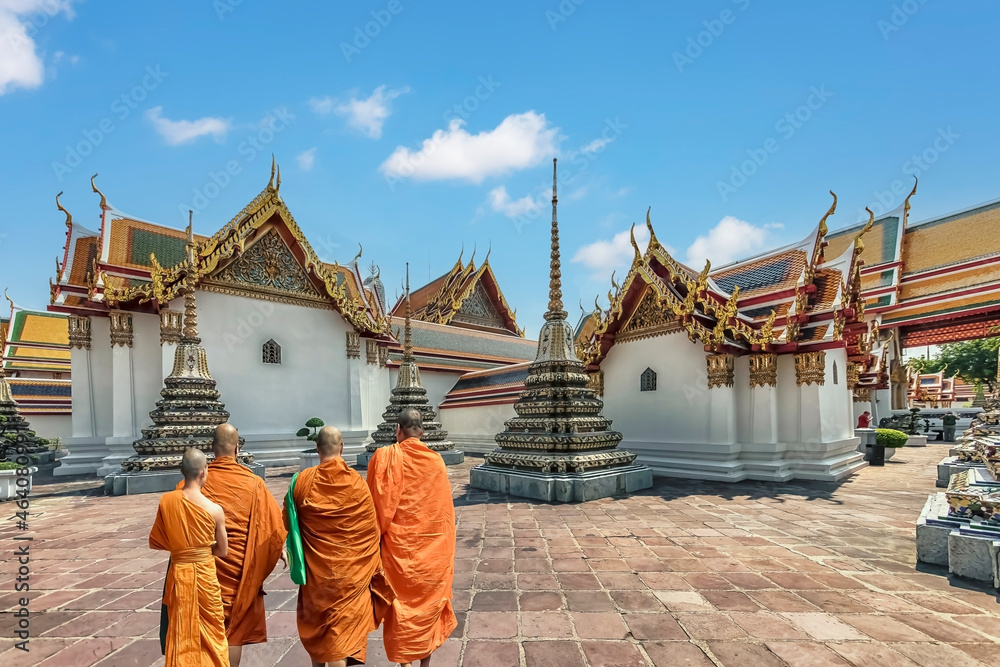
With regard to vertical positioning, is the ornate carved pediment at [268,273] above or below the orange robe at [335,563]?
above

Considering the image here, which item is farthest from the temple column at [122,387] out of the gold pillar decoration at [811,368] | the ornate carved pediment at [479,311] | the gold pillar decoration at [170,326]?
the ornate carved pediment at [479,311]

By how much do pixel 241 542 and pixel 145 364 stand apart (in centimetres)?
1166

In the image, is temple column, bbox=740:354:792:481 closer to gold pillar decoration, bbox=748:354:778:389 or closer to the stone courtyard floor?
gold pillar decoration, bbox=748:354:778:389

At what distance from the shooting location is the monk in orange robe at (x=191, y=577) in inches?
95.3

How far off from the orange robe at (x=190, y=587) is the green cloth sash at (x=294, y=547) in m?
0.35

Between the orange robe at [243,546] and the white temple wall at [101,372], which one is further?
the white temple wall at [101,372]

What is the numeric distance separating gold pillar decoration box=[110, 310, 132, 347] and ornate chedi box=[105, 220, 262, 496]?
10.1ft

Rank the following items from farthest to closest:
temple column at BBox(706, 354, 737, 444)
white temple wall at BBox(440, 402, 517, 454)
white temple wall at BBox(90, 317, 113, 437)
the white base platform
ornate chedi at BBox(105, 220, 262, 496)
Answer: white temple wall at BBox(440, 402, 517, 454) → white temple wall at BBox(90, 317, 113, 437) → temple column at BBox(706, 354, 737, 444) → the white base platform → ornate chedi at BBox(105, 220, 262, 496)

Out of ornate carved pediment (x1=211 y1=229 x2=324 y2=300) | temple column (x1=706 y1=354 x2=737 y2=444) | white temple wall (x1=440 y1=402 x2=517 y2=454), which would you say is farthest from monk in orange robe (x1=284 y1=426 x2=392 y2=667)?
white temple wall (x1=440 y1=402 x2=517 y2=454)

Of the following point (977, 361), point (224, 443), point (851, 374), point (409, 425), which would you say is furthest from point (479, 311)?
point (977, 361)

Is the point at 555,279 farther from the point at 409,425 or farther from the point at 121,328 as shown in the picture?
the point at 121,328

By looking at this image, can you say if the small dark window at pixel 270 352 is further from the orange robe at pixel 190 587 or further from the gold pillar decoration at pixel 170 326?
the orange robe at pixel 190 587

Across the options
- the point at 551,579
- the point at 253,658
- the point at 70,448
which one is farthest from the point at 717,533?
the point at 70,448

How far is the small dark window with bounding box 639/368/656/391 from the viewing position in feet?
35.2
